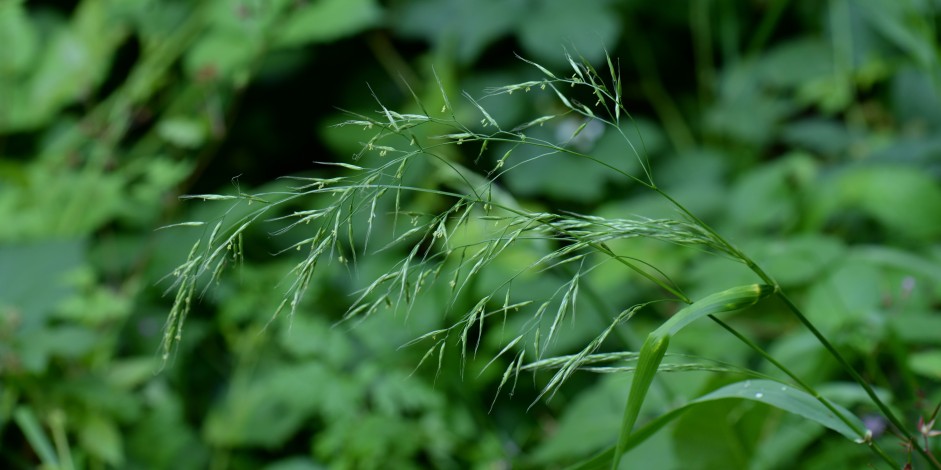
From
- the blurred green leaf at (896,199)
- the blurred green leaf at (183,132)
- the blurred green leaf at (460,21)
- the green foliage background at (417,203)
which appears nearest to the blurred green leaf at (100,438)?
the green foliage background at (417,203)

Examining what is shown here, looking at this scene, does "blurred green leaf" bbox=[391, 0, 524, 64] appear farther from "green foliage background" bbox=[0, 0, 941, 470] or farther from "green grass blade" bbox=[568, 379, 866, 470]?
"green grass blade" bbox=[568, 379, 866, 470]

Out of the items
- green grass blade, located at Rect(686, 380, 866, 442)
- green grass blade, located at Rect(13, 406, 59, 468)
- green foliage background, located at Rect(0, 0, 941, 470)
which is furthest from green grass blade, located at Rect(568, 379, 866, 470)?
green grass blade, located at Rect(13, 406, 59, 468)

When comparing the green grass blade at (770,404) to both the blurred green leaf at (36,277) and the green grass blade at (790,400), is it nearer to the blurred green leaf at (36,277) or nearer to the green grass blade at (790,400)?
the green grass blade at (790,400)

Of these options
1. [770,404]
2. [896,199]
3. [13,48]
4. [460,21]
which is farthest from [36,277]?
[896,199]

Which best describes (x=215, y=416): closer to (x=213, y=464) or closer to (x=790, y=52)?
(x=213, y=464)

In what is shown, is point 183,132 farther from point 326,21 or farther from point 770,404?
point 770,404

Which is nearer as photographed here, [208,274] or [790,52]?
[208,274]

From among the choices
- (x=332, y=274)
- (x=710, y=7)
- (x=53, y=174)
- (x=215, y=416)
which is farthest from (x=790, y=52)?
(x=53, y=174)

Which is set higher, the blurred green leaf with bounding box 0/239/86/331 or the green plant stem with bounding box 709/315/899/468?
the green plant stem with bounding box 709/315/899/468
